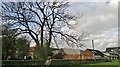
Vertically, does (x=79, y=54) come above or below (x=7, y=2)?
below

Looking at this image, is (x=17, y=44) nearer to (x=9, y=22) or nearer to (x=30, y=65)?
(x=9, y=22)

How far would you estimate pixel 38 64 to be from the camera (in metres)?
32.1

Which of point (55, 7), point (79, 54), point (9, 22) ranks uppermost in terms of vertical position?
point (55, 7)

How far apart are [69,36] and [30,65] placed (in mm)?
7791

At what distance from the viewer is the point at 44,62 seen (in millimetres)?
30984

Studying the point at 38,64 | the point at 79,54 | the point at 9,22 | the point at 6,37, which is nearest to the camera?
the point at 6,37

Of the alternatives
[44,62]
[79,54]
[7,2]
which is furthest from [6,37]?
[79,54]

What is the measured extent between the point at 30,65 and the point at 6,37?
8504 mm

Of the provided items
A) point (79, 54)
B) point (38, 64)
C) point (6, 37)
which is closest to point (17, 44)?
point (6, 37)

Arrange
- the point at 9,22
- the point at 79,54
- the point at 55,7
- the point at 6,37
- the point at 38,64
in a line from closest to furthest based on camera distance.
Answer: the point at 6,37
the point at 9,22
the point at 55,7
the point at 38,64
the point at 79,54

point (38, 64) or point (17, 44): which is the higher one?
point (17, 44)

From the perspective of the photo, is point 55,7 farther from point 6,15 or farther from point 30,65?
point 30,65

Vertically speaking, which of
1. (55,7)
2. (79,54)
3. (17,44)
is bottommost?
(79,54)

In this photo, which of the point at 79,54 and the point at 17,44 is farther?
the point at 79,54
